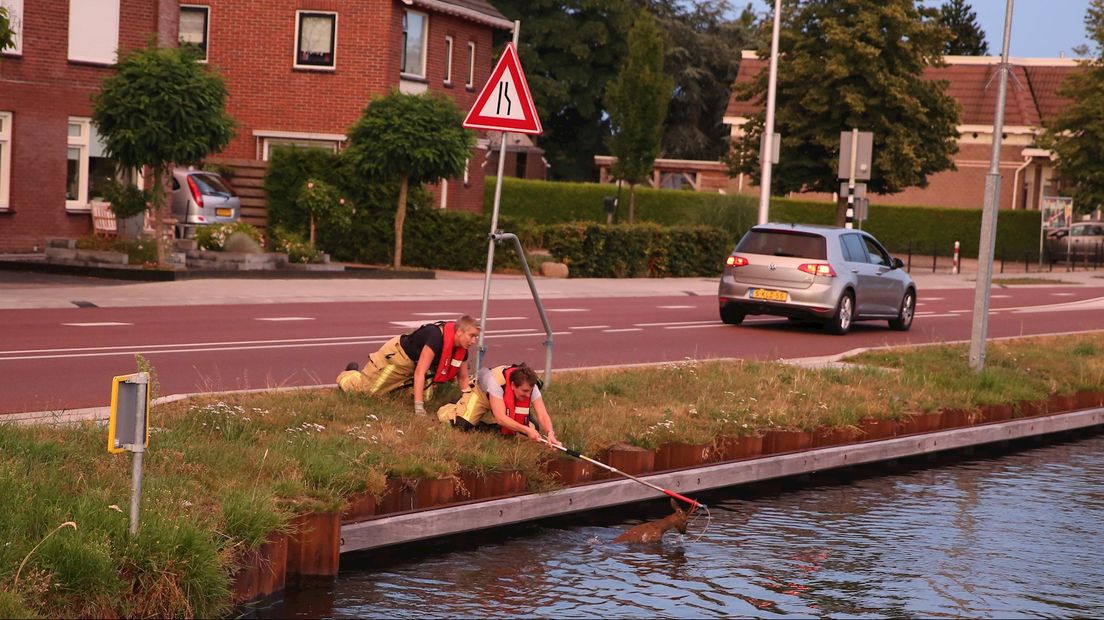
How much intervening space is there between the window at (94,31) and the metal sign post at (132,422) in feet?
86.5

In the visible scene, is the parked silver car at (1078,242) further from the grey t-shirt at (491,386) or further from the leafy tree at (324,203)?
the grey t-shirt at (491,386)

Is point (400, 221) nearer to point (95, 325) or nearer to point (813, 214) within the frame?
point (95, 325)

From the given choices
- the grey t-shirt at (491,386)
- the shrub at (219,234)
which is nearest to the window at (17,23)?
the shrub at (219,234)

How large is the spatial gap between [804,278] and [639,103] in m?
20.6

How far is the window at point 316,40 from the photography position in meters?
40.8

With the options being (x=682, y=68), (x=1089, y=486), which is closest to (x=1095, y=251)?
(x=682, y=68)

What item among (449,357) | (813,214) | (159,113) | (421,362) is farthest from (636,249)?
(421,362)

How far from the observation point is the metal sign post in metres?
7.05

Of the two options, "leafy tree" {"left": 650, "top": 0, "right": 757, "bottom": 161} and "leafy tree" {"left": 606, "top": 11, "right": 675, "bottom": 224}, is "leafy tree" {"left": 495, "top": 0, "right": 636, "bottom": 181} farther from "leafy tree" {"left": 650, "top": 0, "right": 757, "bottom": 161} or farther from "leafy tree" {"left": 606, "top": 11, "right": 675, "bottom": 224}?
"leafy tree" {"left": 606, "top": 11, "right": 675, "bottom": 224}

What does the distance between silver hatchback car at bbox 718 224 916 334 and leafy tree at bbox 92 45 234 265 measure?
30.7 ft

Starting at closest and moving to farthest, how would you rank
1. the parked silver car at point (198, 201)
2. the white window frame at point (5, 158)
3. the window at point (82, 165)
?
the white window frame at point (5, 158) < the window at point (82, 165) < the parked silver car at point (198, 201)

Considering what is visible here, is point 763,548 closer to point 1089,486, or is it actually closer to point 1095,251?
point 1089,486

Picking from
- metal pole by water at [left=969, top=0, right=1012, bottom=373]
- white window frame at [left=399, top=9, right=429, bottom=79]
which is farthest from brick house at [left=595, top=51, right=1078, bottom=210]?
metal pole by water at [left=969, top=0, right=1012, bottom=373]

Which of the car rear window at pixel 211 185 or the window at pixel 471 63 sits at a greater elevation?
the window at pixel 471 63
